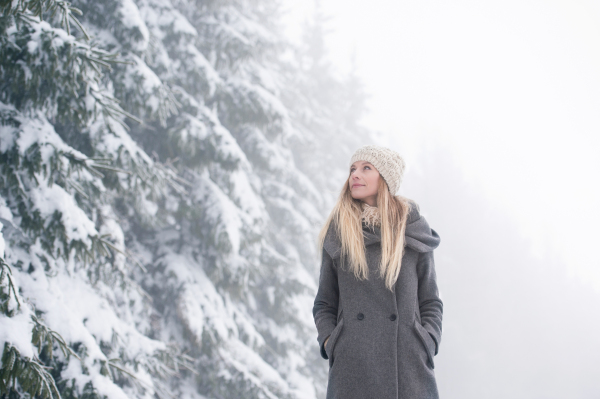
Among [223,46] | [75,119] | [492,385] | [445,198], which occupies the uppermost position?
[445,198]

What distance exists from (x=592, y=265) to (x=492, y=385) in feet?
37.0

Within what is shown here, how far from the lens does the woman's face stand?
2781mm

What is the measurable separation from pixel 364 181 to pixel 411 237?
468mm

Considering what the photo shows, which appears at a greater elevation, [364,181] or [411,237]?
[364,181]

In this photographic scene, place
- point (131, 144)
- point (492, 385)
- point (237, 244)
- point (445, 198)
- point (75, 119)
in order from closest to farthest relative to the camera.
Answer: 1. point (75, 119)
2. point (131, 144)
3. point (237, 244)
4. point (492, 385)
5. point (445, 198)

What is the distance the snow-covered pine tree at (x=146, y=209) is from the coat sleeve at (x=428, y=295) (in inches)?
112

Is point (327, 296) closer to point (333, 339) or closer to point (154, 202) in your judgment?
point (333, 339)

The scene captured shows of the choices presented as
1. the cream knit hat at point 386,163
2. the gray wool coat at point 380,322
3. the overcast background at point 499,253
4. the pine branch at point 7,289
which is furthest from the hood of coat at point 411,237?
the overcast background at point 499,253

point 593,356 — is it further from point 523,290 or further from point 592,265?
point 523,290

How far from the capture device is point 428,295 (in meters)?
2.64

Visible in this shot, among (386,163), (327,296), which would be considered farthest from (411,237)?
(327,296)

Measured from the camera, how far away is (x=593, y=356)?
2583cm

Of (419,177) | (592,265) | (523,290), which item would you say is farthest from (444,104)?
(592,265)

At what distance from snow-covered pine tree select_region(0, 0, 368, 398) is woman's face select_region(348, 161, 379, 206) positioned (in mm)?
2494
